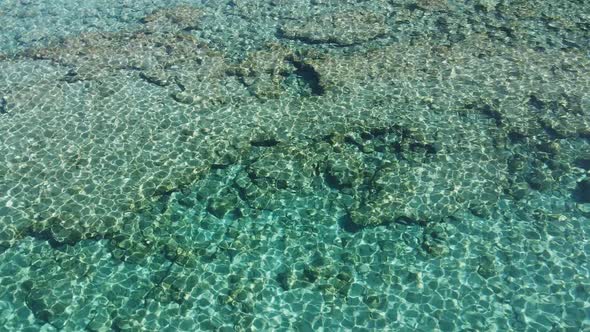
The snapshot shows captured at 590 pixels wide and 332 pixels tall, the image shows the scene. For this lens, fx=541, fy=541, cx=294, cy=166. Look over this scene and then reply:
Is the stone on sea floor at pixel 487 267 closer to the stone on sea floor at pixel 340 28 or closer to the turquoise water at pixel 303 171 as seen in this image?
the turquoise water at pixel 303 171

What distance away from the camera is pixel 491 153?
979 cm

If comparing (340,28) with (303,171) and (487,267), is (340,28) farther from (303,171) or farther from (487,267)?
(487,267)

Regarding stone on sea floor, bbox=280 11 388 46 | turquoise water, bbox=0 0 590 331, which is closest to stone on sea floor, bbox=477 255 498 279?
turquoise water, bbox=0 0 590 331

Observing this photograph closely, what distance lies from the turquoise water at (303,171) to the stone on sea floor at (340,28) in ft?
0.19

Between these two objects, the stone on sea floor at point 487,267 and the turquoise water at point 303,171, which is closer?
the turquoise water at point 303,171

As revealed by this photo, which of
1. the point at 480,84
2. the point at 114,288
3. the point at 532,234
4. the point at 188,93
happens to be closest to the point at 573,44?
the point at 480,84

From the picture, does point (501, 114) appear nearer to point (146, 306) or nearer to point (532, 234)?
point (532, 234)

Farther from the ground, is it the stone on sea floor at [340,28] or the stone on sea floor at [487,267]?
the stone on sea floor at [340,28]

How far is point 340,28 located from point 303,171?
503cm

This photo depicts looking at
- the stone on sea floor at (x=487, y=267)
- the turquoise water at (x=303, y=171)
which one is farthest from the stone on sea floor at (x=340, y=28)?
the stone on sea floor at (x=487, y=267)

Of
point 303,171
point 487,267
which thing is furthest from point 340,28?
point 487,267

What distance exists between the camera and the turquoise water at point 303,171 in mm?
7707

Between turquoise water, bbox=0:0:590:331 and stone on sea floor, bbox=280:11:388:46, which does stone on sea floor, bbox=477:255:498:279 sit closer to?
turquoise water, bbox=0:0:590:331

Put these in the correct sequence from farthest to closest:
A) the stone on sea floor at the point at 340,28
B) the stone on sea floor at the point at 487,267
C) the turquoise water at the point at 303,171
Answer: the stone on sea floor at the point at 340,28 → the stone on sea floor at the point at 487,267 → the turquoise water at the point at 303,171
